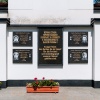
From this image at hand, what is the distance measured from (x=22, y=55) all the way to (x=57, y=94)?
151 inches

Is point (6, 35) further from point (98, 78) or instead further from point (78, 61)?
point (98, 78)

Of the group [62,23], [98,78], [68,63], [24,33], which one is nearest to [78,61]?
[68,63]

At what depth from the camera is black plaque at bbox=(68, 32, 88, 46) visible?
52.0 feet

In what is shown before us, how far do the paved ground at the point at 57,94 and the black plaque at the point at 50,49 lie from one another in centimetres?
198

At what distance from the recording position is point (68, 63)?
15844 mm

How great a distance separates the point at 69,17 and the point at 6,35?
165 inches

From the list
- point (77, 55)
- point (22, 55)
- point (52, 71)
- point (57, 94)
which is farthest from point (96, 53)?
point (22, 55)

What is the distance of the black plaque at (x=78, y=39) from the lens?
52.0 feet

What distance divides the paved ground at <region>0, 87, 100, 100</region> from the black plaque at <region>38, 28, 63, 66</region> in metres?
1.98

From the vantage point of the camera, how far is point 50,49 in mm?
15797

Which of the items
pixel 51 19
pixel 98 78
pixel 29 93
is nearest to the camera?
pixel 29 93

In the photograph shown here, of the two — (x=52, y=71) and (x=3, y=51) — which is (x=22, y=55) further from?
(x=52, y=71)

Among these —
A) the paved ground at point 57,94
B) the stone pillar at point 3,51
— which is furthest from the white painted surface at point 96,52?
the stone pillar at point 3,51

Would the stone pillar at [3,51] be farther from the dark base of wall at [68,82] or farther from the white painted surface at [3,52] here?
the dark base of wall at [68,82]
